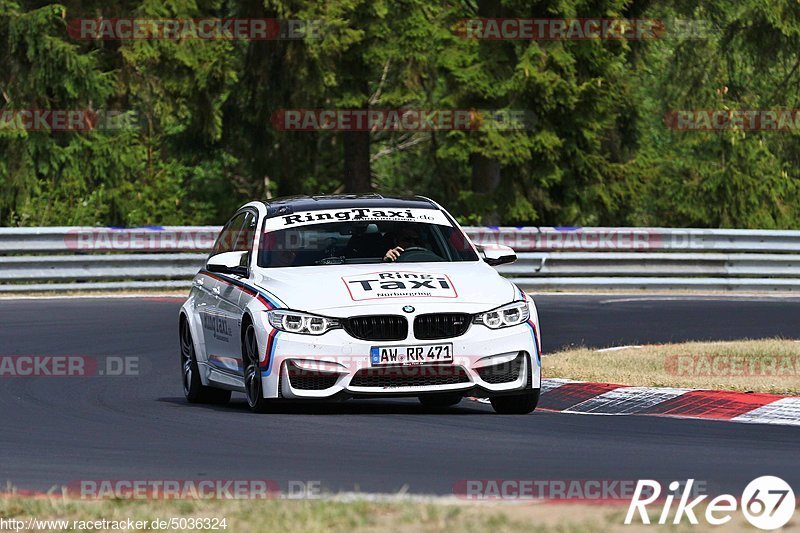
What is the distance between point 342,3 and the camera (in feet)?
110

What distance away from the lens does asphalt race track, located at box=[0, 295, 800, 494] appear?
8.62 m

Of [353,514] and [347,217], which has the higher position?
[347,217]

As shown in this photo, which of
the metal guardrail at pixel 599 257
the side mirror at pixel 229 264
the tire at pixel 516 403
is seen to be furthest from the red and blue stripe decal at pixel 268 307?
the metal guardrail at pixel 599 257

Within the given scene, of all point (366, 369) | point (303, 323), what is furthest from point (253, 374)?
point (366, 369)

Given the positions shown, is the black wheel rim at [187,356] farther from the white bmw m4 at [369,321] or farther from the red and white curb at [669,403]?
the red and white curb at [669,403]

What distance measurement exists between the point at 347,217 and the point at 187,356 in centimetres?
191

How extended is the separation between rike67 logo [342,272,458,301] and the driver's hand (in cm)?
63

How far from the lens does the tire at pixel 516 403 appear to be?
1173 cm

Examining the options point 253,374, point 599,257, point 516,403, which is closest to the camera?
point 253,374

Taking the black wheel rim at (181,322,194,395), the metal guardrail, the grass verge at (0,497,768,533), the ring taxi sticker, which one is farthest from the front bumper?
the metal guardrail

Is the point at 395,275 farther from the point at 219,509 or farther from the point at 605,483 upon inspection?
the point at 219,509

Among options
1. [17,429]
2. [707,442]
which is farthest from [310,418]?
[707,442]

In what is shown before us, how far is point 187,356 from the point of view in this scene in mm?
13602

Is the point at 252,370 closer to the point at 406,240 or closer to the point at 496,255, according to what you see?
the point at 406,240
